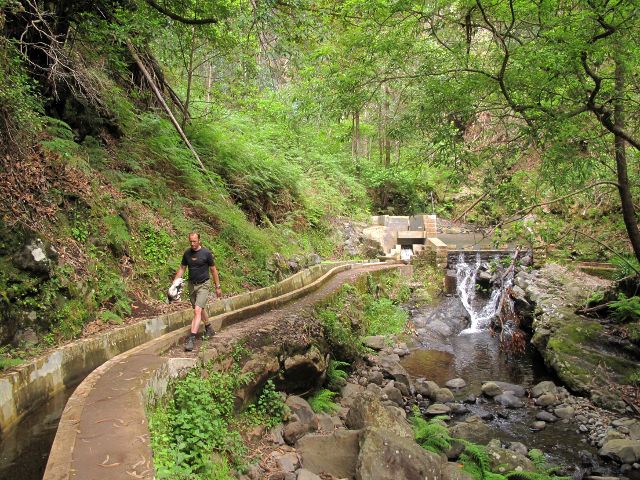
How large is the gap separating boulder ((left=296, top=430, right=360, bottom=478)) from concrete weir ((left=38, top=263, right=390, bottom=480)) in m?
2.30

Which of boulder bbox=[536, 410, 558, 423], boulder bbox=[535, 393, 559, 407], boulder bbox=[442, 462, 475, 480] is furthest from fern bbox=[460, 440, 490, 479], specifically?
boulder bbox=[535, 393, 559, 407]

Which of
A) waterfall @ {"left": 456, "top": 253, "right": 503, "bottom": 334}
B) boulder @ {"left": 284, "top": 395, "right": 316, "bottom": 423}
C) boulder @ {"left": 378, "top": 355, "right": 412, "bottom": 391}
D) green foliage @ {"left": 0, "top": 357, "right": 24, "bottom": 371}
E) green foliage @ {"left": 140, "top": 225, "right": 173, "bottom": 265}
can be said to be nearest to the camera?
green foliage @ {"left": 0, "top": 357, "right": 24, "bottom": 371}

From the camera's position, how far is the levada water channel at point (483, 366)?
7953 mm

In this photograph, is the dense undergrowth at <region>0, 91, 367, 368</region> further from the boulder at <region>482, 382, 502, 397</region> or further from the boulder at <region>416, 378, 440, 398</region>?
the boulder at <region>482, 382, 502, 397</region>

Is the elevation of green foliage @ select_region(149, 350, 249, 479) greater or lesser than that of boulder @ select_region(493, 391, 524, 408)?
greater

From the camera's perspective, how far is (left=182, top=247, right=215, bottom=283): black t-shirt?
702 centimetres

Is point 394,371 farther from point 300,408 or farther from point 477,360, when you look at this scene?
point 300,408

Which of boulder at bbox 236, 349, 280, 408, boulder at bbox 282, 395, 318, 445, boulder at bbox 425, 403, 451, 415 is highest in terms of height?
boulder at bbox 236, 349, 280, 408

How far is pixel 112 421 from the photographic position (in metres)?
4.09

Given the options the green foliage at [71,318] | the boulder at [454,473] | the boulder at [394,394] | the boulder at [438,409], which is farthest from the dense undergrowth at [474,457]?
the green foliage at [71,318]

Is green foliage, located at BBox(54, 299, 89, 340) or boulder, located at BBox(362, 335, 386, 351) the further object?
boulder, located at BBox(362, 335, 386, 351)

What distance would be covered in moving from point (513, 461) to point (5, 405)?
7140 mm

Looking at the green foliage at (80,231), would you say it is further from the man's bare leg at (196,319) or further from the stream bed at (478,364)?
the stream bed at (478,364)

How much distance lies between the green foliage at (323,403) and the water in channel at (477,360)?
2954 mm
